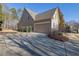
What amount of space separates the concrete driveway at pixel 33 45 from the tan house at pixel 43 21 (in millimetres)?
137

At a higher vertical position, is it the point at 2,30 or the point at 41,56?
the point at 2,30

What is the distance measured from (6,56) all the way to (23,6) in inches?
39.6

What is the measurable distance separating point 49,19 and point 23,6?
1.83ft

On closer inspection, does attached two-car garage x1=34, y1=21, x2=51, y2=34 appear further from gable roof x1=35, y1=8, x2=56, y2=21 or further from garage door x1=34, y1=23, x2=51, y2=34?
gable roof x1=35, y1=8, x2=56, y2=21

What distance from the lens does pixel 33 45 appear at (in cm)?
401

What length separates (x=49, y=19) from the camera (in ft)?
13.1

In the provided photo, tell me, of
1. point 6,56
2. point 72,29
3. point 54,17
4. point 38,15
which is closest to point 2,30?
point 6,56

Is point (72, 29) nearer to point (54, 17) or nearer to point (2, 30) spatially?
point (54, 17)

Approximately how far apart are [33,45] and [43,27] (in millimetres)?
401

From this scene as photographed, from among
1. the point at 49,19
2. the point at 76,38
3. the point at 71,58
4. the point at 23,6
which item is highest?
the point at 23,6

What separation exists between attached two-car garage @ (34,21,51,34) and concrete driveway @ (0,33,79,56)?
3.3 inches

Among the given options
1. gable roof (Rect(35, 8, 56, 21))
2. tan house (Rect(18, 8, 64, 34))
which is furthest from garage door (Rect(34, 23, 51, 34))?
gable roof (Rect(35, 8, 56, 21))

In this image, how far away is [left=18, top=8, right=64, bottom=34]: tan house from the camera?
3.96m

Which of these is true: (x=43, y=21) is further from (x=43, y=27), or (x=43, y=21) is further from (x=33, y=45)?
(x=33, y=45)
